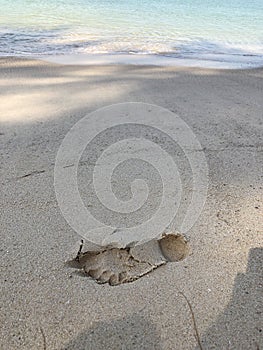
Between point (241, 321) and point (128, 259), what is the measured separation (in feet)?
1.55

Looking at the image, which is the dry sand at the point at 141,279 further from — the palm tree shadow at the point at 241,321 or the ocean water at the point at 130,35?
the ocean water at the point at 130,35

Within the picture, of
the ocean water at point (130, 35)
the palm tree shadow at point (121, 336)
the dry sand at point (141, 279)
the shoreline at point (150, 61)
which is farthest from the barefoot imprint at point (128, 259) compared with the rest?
the ocean water at point (130, 35)

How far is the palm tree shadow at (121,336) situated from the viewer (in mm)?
1166

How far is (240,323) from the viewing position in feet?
4.07

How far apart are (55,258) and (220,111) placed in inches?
75.1

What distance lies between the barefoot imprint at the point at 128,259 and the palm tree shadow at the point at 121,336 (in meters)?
0.17

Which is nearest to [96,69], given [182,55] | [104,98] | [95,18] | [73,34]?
[104,98]

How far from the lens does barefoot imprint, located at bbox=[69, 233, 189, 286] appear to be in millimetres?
1414

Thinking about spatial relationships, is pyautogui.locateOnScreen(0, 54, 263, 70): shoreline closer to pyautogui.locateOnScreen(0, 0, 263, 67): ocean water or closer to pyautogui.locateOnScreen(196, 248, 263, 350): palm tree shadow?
pyautogui.locateOnScreen(0, 0, 263, 67): ocean water

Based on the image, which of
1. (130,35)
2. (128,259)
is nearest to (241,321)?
(128,259)

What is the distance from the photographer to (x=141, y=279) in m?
1.39

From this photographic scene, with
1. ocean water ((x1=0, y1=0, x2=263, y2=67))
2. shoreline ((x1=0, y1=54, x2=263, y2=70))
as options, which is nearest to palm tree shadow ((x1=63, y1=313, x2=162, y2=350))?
shoreline ((x1=0, y1=54, x2=263, y2=70))

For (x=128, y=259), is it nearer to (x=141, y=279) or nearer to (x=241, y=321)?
(x=141, y=279)

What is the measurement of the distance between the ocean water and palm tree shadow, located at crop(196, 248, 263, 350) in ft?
15.0
